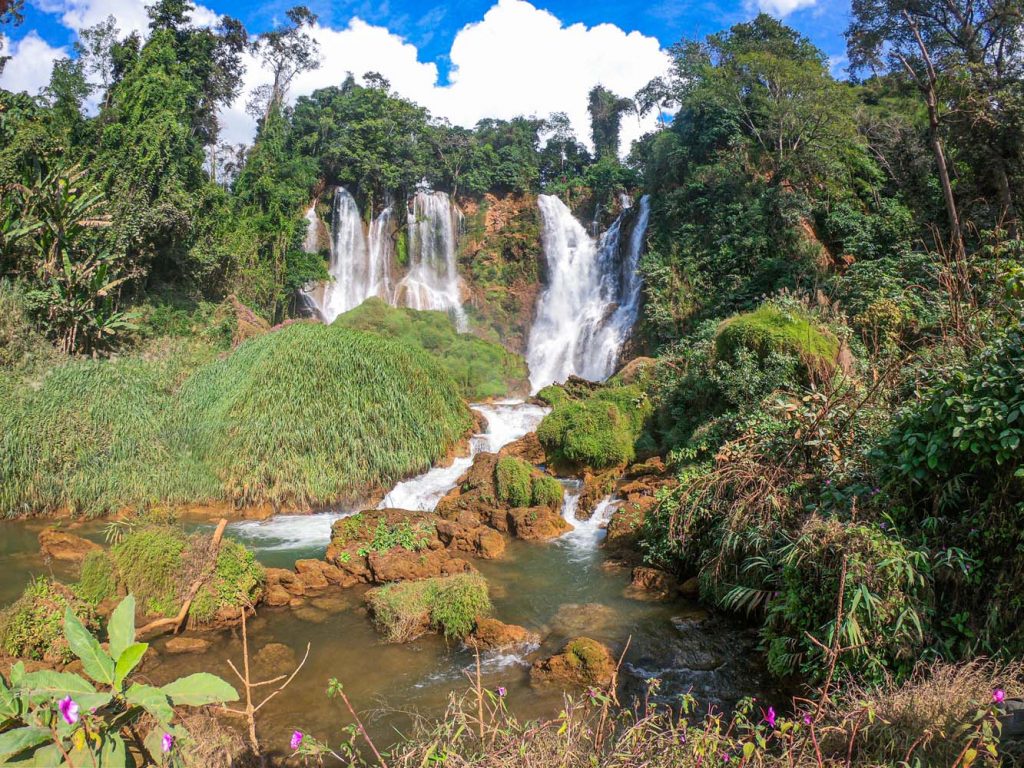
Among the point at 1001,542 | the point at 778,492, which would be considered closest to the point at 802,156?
the point at 778,492

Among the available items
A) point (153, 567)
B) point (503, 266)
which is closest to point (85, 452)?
point (153, 567)

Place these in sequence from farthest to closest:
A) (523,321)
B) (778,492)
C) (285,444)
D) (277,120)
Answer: (277,120) → (523,321) → (285,444) → (778,492)

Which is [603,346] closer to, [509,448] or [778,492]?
[509,448]

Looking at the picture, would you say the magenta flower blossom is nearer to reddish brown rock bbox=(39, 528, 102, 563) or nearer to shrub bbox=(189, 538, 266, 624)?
shrub bbox=(189, 538, 266, 624)

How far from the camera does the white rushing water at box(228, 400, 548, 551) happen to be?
11250 millimetres

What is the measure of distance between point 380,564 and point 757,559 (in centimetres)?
524

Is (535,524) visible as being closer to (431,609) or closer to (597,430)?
(597,430)

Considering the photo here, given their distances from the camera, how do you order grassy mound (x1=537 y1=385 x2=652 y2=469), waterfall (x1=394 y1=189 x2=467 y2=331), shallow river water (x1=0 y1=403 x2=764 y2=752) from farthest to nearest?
waterfall (x1=394 y1=189 x2=467 y2=331), grassy mound (x1=537 y1=385 x2=652 y2=469), shallow river water (x1=0 y1=403 x2=764 y2=752)

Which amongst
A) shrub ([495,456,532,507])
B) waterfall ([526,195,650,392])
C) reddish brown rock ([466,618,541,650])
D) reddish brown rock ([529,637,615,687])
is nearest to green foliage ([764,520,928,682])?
reddish brown rock ([529,637,615,687])

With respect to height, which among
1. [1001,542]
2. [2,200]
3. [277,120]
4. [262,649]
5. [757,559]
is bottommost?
[262,649]

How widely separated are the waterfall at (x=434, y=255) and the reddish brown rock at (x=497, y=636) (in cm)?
2418

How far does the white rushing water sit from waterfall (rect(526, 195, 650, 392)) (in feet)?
24.6

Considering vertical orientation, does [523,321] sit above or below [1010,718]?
above

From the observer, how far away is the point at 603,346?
25.8 metres
